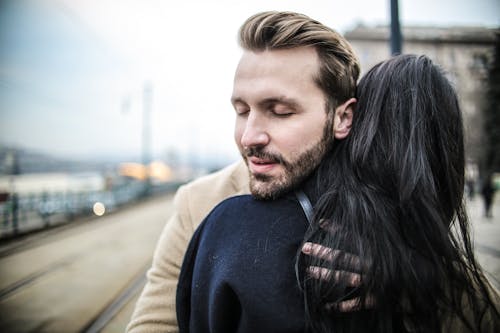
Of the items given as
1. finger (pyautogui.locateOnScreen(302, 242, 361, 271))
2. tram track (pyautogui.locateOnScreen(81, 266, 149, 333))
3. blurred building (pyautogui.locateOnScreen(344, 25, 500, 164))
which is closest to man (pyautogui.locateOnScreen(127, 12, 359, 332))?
finger (pyautogui.locateOnScreen(302, 242, 361, 271))

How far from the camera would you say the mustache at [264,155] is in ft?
3.44

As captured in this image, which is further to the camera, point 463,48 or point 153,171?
point 153,171

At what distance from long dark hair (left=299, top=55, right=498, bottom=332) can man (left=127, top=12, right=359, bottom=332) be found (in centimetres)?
10

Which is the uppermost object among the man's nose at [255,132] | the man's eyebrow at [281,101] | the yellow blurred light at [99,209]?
the man's eyebrow at [281,101]

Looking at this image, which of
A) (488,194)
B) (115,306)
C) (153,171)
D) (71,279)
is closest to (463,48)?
(115,306)

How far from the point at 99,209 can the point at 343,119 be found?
52.0 ft

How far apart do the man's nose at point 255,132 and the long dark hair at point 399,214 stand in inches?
10.0

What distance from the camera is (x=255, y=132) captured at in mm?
1058

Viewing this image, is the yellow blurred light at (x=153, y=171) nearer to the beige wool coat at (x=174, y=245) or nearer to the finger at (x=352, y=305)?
the beige wool coat at (x=174, y=245)

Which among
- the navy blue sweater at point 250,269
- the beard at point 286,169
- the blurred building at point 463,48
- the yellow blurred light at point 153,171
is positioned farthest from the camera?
the yellow blurred light at point 153,171

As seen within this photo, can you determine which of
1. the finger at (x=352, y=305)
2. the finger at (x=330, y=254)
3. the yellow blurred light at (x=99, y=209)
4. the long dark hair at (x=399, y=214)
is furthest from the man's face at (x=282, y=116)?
the yellow blurred light at (x=99, y=209)

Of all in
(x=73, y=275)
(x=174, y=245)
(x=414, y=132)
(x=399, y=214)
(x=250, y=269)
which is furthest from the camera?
(x=73, y=275)

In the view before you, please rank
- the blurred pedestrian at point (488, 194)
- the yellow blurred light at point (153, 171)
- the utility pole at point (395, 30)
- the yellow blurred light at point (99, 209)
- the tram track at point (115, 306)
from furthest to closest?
the yellow blurred light at point (153, 171) < the yellow blurred light at point (99, 209) < the blurred pedestrian at point (488, 194) < the tram track at point (115, 306) < the utility pole at point (395, 30)

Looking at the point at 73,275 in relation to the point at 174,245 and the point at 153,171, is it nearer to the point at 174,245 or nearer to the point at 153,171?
the point at 174,245
